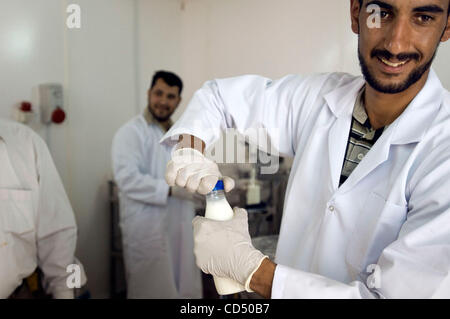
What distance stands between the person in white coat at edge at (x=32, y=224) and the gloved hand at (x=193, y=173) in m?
0.48

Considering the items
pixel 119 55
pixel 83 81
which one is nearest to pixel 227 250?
pixel 83 81

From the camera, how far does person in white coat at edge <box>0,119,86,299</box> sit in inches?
44.1

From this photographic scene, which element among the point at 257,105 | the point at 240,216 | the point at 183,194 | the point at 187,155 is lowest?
the point at 183,194

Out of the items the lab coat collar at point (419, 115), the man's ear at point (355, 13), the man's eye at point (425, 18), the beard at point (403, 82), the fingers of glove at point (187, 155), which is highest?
the man's ear at point (355, 13)

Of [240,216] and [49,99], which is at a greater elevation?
[49,99]

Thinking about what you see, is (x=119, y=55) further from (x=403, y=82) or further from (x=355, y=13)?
(x=403, y=82)

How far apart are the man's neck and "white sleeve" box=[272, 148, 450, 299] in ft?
0.76

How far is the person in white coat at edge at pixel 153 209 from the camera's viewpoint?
201 cm

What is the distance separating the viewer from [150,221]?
6.82ft

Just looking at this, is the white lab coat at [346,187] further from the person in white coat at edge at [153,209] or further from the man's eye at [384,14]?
the person in white coat at edge at [153,209]

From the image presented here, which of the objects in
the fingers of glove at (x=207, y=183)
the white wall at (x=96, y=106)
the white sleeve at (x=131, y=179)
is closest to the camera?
the fingers of glove at (x=207, y=183)

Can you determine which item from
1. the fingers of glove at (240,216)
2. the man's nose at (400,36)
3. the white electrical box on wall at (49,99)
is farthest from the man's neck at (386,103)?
the white electrical box on wall at (49,99)

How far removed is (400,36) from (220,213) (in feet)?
1.77

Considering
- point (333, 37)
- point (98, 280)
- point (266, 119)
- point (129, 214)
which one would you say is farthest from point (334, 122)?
point (98, 280)
